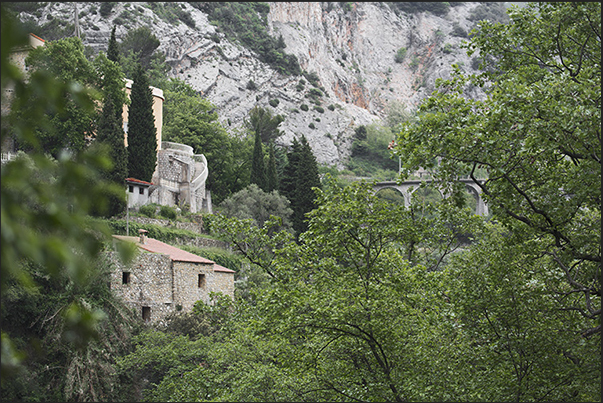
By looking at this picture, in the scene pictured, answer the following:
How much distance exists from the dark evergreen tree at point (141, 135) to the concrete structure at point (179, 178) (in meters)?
2.05

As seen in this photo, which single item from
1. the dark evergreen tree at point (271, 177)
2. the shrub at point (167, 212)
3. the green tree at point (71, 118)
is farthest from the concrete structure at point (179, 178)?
the green tree at point (71, 118)

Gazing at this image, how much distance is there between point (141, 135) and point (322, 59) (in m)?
64.5

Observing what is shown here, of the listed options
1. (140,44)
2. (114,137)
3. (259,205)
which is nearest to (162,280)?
(114,137)

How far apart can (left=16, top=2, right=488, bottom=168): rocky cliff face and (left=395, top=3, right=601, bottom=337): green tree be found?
59317mm

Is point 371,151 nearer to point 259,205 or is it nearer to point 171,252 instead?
point 259,205

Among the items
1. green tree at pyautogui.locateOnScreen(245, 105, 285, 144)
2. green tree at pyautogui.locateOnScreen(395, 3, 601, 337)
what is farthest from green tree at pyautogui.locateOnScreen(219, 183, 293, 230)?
green tree at pyautogui.locateOnScreen(395, 3, 601, 337)

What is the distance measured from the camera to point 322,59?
94.6 metres

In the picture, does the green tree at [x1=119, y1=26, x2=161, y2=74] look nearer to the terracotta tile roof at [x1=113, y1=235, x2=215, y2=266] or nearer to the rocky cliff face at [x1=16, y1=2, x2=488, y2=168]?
the rocky cliff face at [x1=16, y1=2, x2=488, y2=168]

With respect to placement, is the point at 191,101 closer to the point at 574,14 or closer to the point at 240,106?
the point at 240,106

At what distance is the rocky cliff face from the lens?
6906 cm

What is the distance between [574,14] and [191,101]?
45165mm

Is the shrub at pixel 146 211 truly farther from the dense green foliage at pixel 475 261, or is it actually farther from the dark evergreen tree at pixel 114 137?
the dense green foliage at pixel 475 261

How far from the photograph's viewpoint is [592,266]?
7820 millimetres

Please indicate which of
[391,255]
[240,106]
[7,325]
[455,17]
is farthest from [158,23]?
[455,17]
